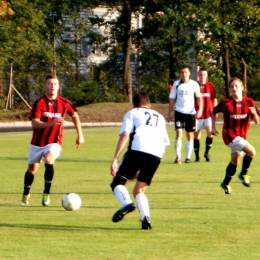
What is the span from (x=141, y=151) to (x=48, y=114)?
2520 millimetres

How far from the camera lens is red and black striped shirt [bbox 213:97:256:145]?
12.5 m

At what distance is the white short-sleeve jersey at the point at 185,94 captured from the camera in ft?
58.4

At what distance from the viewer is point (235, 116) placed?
1255 cm

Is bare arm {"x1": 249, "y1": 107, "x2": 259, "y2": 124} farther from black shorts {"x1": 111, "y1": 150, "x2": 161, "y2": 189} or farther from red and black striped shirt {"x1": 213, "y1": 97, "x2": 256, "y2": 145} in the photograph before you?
black shorts {"x1": 111, "y1": 150, "x2": 161, "y2": 189}

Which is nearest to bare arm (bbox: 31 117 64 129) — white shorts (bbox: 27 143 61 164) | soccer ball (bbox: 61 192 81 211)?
white shorts (bbox: 27 143 61 164)

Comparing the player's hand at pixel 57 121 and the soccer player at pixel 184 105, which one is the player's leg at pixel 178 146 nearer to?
the soccer player at pixel 184 105

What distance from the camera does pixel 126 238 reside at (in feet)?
29.2

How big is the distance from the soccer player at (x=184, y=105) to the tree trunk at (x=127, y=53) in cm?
2475

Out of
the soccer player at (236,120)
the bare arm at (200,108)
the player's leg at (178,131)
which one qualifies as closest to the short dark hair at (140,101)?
the soccer player at (236,120)

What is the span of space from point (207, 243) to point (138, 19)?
40.2m

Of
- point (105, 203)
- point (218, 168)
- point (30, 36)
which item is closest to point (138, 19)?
point (30, 36)

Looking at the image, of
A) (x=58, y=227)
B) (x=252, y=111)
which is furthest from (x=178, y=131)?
(x=58, y=227)

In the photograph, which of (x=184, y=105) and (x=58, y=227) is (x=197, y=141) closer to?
(x=184, y=105)

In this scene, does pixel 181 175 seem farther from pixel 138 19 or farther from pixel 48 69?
pixel 138 19
